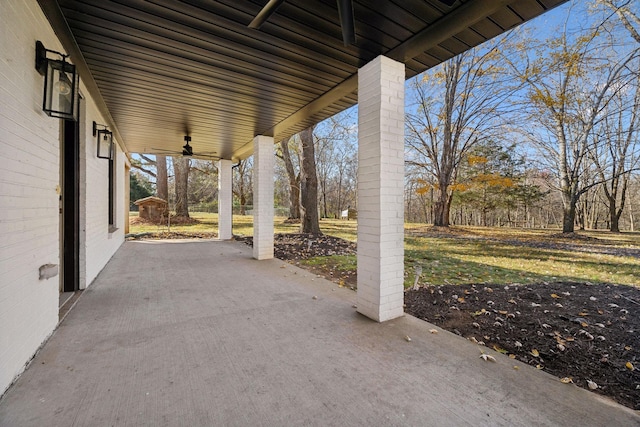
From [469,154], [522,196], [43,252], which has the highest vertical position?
[469,154]

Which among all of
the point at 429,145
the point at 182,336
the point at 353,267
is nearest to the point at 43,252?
the point at 182,336

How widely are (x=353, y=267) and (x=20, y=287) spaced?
14.0 ft

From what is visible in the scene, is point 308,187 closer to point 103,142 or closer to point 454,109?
point 103,142

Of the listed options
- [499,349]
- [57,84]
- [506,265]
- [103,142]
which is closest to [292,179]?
[103,142]

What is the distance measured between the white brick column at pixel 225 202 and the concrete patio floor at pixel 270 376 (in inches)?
227

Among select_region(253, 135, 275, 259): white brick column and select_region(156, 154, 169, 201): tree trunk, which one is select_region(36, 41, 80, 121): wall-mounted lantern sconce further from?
select_region(156, 154, 169, 201): tree trunk

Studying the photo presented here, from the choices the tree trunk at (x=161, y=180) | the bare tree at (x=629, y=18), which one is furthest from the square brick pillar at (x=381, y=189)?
the tree trunk at (x=161, y=180)

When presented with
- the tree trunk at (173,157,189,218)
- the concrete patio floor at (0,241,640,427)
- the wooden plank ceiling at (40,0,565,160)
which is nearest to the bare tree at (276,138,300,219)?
the tree trunk at (173,157,189,218)

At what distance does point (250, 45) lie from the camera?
259cm

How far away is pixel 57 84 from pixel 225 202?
264 inches

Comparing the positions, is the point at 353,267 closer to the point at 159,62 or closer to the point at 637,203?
the point at 159,62

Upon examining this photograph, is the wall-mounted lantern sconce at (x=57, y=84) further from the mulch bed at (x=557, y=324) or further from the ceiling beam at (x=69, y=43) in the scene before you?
the mulch bed at (x=557, y=324)

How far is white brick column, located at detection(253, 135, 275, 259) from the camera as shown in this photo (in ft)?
18.9

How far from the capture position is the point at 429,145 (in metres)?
13.4
